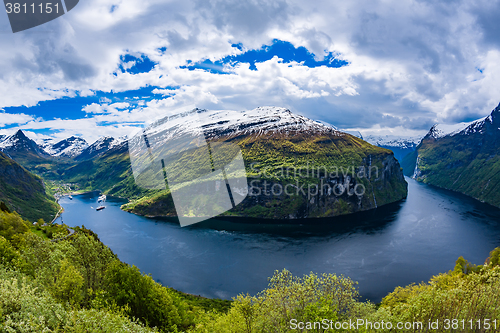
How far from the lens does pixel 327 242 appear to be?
284 feet

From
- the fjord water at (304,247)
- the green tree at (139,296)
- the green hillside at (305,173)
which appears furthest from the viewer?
the green hillside at (305,173)

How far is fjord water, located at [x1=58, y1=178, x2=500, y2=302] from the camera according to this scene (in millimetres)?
64062

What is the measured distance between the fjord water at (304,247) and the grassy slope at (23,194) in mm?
27276

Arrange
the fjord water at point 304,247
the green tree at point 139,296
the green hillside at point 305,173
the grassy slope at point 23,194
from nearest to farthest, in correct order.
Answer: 1. the green tree at point 139,296
2. the fjord water at point 304,247
3. the green hillside at point 305,173
4. the grassy slope at point 23,194

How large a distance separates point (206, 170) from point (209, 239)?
80.8m

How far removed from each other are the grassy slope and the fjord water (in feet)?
89.5

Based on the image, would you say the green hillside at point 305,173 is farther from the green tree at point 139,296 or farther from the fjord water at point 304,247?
the green tree at point 139,296

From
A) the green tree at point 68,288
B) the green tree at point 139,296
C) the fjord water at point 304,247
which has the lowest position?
the fjord water at point 304,247

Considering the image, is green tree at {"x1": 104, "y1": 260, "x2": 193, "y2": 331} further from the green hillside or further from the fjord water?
the green hillside

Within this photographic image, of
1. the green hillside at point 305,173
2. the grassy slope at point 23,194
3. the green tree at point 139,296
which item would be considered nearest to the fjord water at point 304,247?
the green hillside at point 305,173

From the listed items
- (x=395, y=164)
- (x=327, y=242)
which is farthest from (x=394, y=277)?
(x=395, y=164)

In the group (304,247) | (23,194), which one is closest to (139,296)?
(304,247)

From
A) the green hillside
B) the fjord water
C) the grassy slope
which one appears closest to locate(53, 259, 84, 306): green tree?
the fjord water

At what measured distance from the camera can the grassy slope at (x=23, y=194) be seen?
131762mm
